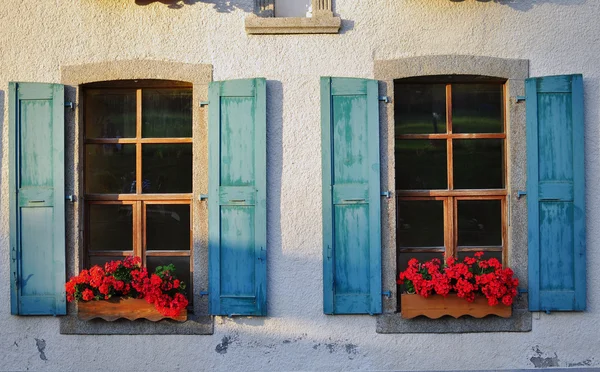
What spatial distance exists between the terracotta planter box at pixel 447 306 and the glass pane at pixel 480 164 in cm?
96

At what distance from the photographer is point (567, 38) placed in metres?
6.23

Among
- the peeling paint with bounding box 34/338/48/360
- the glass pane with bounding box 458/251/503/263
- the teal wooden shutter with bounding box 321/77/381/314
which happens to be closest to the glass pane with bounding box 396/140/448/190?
the teal wooden shutter with bounding box 321/77/381/314

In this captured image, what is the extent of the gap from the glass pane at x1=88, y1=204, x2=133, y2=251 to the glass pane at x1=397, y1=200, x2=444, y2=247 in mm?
2232

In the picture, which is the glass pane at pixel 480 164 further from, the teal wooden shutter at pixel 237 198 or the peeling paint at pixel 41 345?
the peeling paint at pixel 41 345

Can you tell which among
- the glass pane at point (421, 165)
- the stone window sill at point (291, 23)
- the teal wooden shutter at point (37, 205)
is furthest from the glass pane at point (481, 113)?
the teal wooden shutter at point (37, 205)

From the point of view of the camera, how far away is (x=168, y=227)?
633 centimetres

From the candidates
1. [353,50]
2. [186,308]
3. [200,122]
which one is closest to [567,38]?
[353,50]

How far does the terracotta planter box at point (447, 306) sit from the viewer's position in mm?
6012

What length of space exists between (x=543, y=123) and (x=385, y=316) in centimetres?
199

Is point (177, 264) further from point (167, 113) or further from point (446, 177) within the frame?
point (446, 177)

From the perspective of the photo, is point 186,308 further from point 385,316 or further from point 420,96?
point 420,96

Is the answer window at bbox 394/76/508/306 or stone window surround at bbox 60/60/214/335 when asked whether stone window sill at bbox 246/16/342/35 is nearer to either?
stone window surround at bbox 60/60/214/335

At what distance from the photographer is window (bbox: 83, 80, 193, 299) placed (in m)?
6.32

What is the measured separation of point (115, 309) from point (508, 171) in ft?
10.9
